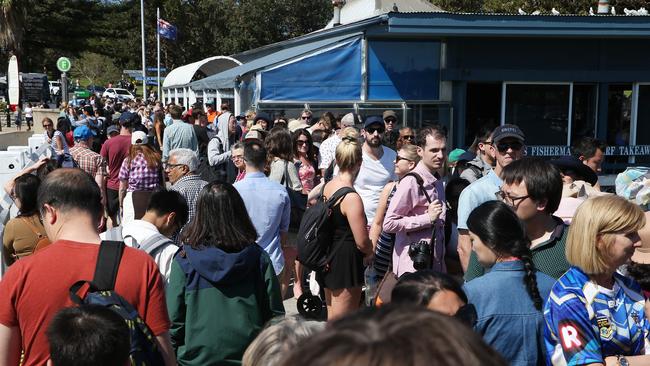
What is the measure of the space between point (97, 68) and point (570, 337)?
79167 mm

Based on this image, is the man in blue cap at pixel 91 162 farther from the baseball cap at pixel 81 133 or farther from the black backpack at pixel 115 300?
the black backpack at pixel 115 300

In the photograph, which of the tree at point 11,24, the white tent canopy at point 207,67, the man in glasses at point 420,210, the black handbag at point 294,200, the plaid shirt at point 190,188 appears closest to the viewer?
the man in glasses at point 420,210

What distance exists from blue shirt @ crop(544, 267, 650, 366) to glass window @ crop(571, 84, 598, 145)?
12.5 meters

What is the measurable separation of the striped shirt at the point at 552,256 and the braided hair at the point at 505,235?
46 centimetres

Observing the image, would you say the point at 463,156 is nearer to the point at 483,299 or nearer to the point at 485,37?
the point at 483,299

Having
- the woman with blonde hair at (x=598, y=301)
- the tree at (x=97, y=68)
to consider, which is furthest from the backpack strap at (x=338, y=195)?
the tree at (x=97, y=68)

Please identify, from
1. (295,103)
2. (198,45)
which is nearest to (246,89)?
(295,103)

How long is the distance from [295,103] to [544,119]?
5.24 metres

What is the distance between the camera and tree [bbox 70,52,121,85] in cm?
7431

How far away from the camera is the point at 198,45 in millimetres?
53844

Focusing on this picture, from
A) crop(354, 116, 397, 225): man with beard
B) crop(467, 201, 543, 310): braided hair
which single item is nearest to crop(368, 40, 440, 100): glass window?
crop(354, 116, 397, 225): man with beard

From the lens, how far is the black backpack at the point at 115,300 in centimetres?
278

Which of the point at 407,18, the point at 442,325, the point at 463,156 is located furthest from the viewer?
the point at 407,18

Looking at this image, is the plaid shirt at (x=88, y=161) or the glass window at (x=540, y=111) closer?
the plaid shirt at (x=88, y=161)
